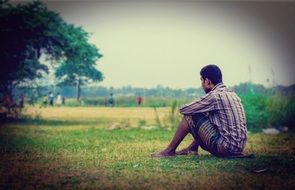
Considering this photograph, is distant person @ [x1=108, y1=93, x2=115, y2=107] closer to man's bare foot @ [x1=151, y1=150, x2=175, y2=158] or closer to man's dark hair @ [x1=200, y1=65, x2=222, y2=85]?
man's bare foot @ [x1=151, y1=150, x2=175, y2=158]

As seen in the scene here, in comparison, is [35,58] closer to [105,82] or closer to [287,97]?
[105,82]

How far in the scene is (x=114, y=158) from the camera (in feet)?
15.6

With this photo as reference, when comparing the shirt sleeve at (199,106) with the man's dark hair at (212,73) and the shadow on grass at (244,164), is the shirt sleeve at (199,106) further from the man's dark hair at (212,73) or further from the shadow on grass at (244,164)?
the shadow on grass at (244,164)

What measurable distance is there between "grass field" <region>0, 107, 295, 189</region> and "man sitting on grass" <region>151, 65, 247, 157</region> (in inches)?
5.7

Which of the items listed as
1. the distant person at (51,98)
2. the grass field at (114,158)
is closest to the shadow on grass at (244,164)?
the grass field at (114,158)

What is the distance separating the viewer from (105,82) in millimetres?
5312

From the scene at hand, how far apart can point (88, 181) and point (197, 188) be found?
958mm

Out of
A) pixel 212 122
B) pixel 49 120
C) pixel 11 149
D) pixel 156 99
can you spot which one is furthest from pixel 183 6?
pixel 11 149

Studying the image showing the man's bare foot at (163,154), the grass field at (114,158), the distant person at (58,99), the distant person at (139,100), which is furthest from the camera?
the distant person at (58,99)

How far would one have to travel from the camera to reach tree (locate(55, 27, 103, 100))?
5.34 metres

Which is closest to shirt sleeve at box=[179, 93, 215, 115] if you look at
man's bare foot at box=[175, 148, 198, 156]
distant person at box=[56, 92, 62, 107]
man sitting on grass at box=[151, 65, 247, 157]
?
man sitting on grass at box=[151, 65, 247, 157]

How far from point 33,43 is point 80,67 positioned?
0.62m

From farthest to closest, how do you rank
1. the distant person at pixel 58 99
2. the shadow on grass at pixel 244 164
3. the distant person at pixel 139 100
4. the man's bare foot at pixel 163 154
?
the distant person at pixel 58 99 < the distant person at pixel 139 100 < the man's bare foot at pixel 163 154 < the shadow on grass at pixel 244 164

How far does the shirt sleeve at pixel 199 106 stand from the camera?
4.54 metres
